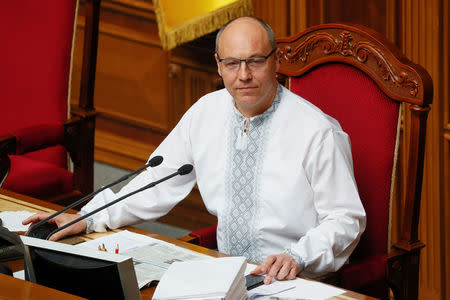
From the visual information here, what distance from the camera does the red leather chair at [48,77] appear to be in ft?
10.7

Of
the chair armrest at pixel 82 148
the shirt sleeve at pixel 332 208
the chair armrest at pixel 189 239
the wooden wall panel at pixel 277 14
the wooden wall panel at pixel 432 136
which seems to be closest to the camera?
the shirt sleeve at pixel 332 208

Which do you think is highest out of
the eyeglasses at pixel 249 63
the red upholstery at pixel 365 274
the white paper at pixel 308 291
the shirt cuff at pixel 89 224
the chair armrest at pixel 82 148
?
the eyeglasses at pixel 249 63

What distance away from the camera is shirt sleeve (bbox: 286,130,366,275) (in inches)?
77.7

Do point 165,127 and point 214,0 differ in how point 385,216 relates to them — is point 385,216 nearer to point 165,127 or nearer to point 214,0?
point 214,0

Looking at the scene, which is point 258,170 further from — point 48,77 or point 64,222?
Answer: point 48,77

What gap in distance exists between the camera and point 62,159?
3414mm

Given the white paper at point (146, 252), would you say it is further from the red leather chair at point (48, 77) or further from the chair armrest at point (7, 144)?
the red leather chair at point (48, 77)

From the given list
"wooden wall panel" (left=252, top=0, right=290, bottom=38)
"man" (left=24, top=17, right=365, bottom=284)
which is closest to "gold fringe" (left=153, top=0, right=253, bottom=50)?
"wooden wall panel" (left=252, top=0, right=290, bottom=38)

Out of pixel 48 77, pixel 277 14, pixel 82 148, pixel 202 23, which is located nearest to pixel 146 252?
pixel 82 148

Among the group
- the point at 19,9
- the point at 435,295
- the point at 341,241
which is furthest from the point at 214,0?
the point at 341,241

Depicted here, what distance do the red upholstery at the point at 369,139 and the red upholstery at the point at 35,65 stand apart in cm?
140

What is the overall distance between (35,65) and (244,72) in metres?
1.46

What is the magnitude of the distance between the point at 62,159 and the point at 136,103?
1572 millimetres

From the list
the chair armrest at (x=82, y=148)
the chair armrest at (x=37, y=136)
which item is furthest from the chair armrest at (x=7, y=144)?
the chair armrest at (x=82, y=148)
